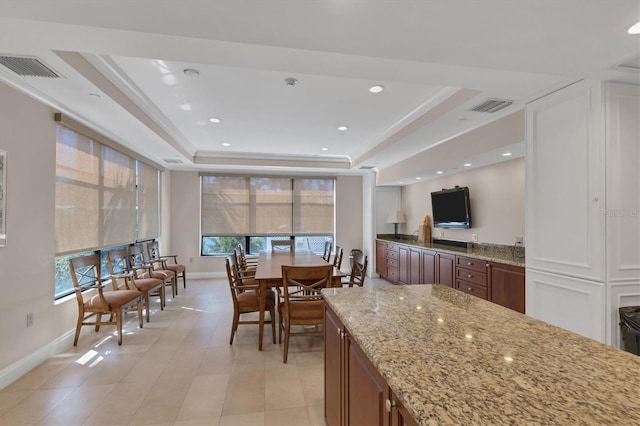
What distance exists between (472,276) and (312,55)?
10.8 feet

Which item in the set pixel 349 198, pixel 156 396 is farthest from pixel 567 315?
pixel 349 198

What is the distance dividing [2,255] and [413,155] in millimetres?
5134

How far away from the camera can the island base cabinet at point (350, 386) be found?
1.07 m

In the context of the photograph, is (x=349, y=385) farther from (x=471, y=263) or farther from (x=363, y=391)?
(x=471, y=263)

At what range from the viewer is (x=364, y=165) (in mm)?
6066

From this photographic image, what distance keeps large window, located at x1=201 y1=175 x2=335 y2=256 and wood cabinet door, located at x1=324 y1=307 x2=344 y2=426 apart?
5385mm

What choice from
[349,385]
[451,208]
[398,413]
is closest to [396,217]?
[451,208]

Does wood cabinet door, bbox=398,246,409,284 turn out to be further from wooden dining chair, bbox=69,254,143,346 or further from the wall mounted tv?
wooden dining chair, bbox=69,254,143,346

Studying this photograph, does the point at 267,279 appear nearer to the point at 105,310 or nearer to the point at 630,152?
the point at 105,310

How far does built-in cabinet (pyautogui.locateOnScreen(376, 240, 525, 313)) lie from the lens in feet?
10.6

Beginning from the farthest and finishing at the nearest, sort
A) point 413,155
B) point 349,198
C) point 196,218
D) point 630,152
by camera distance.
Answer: point 349,198
point 196,218
point 413,155
point 630,152

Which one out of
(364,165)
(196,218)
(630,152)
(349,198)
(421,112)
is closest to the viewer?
(630,152)

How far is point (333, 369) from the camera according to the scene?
5.62ft

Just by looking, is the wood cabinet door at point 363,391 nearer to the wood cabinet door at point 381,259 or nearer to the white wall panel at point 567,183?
the white wall panel at point 567,183
